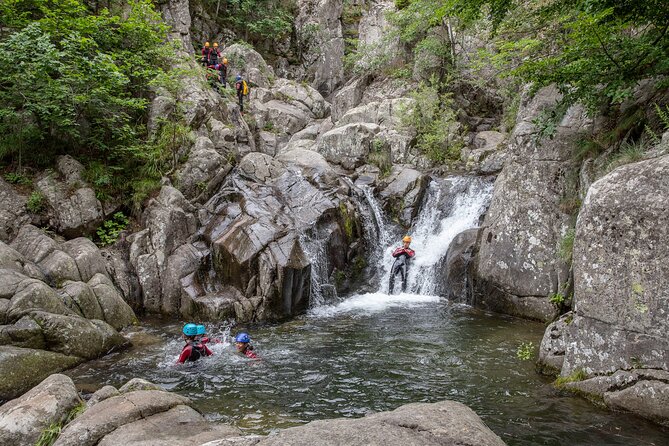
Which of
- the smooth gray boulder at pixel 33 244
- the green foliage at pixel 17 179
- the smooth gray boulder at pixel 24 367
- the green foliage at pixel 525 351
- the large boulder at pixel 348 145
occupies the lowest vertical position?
the smooth gray boulder at pixel 24 367

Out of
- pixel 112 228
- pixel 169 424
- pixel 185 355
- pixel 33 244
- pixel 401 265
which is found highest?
pixel 112 228

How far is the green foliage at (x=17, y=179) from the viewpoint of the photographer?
14180mm

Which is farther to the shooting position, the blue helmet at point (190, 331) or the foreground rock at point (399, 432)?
the blue helmet at point (190, 331)

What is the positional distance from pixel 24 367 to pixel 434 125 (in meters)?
19.5

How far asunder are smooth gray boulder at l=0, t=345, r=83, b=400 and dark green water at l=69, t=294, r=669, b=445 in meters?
0.50

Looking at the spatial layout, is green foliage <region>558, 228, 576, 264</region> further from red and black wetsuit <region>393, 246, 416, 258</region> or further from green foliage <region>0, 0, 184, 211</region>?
green foliage <region>0, 0, 184, 211</region>

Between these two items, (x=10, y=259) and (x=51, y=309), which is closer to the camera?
(x=51, y=309)

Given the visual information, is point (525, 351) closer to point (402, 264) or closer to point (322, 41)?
point (402, 264)

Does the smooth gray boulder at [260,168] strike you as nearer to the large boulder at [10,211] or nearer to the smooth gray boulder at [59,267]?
the smooth gray boulder at [59,267]

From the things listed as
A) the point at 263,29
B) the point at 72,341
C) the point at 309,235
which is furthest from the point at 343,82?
the point at 72,341

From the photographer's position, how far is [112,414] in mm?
4918

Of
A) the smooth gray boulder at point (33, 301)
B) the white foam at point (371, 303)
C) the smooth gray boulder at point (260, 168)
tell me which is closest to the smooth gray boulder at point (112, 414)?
the smooth gray boulder at point (33, 301)

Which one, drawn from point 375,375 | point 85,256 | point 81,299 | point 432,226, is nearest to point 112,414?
point 375,375

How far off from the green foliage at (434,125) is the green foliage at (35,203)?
55.1 feet
